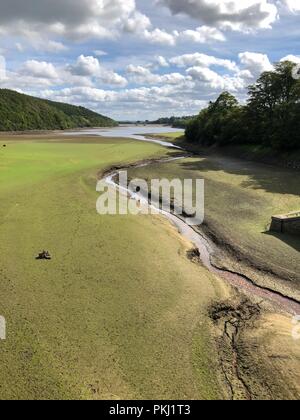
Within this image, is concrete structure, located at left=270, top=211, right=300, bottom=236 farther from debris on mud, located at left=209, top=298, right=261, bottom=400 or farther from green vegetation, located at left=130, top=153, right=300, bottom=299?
debris on mud, located at left=209, top=298, right=261, bottom=400

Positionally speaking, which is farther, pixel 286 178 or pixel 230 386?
pixel 286 178

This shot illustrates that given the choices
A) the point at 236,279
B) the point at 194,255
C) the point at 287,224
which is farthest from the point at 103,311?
the point at 287,224

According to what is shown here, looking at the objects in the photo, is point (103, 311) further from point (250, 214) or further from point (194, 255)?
point (250, 214)

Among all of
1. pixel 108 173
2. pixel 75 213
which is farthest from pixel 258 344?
pixel 108 173

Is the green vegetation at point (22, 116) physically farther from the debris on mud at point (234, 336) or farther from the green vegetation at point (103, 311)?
the debris on mud at point (234, 336)

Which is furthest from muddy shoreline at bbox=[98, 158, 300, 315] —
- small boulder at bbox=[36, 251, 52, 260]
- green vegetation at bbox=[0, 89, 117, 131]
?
green vegetation at bbox=[0, 89, 117, 131]
